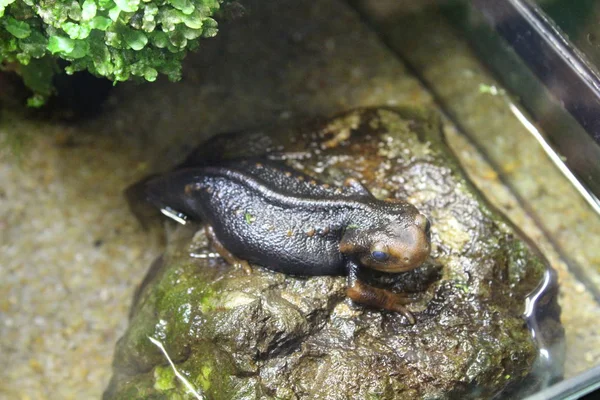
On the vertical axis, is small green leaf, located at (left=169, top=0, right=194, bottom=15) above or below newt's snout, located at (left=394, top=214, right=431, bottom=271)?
above

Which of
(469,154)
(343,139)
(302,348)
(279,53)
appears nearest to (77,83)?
(279,53)

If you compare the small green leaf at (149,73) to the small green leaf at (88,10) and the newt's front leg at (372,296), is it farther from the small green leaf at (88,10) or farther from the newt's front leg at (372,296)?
the newt's front leg at (372,296)

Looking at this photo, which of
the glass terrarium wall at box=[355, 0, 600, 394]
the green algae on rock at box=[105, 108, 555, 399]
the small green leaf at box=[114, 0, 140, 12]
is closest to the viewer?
the small green leaf at box=[114, 0, 140, 12]

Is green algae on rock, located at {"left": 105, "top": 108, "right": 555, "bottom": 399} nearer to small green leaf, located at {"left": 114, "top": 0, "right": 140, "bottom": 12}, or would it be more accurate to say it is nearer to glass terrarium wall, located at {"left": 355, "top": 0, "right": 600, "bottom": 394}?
glass terrarium wall, located at {"left": 355, "top": 0, "right": 600, "bottom": 394}

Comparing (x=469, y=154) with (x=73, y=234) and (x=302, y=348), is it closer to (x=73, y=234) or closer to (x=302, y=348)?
(x=302, y=348)

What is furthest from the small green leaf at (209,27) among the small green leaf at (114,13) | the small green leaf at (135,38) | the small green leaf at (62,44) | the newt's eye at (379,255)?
the newt's eye at (379,255)

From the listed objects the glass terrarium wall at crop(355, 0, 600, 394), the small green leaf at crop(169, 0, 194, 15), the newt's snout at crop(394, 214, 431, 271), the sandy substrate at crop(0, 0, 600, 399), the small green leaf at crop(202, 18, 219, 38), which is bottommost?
the sandy substrate at crop(0, 0, 600, 399)

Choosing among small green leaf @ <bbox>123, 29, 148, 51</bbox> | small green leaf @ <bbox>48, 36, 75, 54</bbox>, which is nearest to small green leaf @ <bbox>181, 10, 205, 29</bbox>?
small green leaf @ <bbox>123, 29, 148, 51</bbox>
